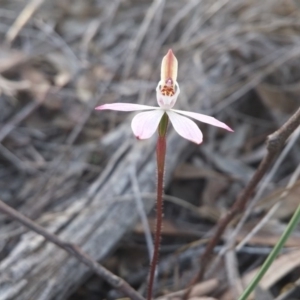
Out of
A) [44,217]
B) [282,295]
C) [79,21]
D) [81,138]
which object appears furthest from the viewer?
[79,21]

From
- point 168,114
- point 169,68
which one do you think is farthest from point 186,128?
point 169,68

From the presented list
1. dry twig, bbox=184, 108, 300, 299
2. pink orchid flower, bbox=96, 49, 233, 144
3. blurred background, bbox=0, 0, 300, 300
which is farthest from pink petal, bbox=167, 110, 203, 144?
blurred background, bbox=0, 0, 300, 300

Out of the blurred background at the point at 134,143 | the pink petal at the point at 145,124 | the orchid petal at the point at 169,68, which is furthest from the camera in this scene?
the blurred background at the point at 134,143

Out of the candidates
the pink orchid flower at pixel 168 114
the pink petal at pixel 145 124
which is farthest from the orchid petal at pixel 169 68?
the pink petal at pixel 145 124

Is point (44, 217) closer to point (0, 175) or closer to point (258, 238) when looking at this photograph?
point (0, 175)

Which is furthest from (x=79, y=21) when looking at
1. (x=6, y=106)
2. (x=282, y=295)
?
(x=282, y=295)

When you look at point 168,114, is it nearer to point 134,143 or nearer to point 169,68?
point 169,68

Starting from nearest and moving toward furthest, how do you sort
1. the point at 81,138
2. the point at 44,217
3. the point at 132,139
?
the point at 44,217 < the point at 132,139 < the point at 81,138

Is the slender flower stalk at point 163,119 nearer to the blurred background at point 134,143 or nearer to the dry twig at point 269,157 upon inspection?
the dry twig at point 269,157
